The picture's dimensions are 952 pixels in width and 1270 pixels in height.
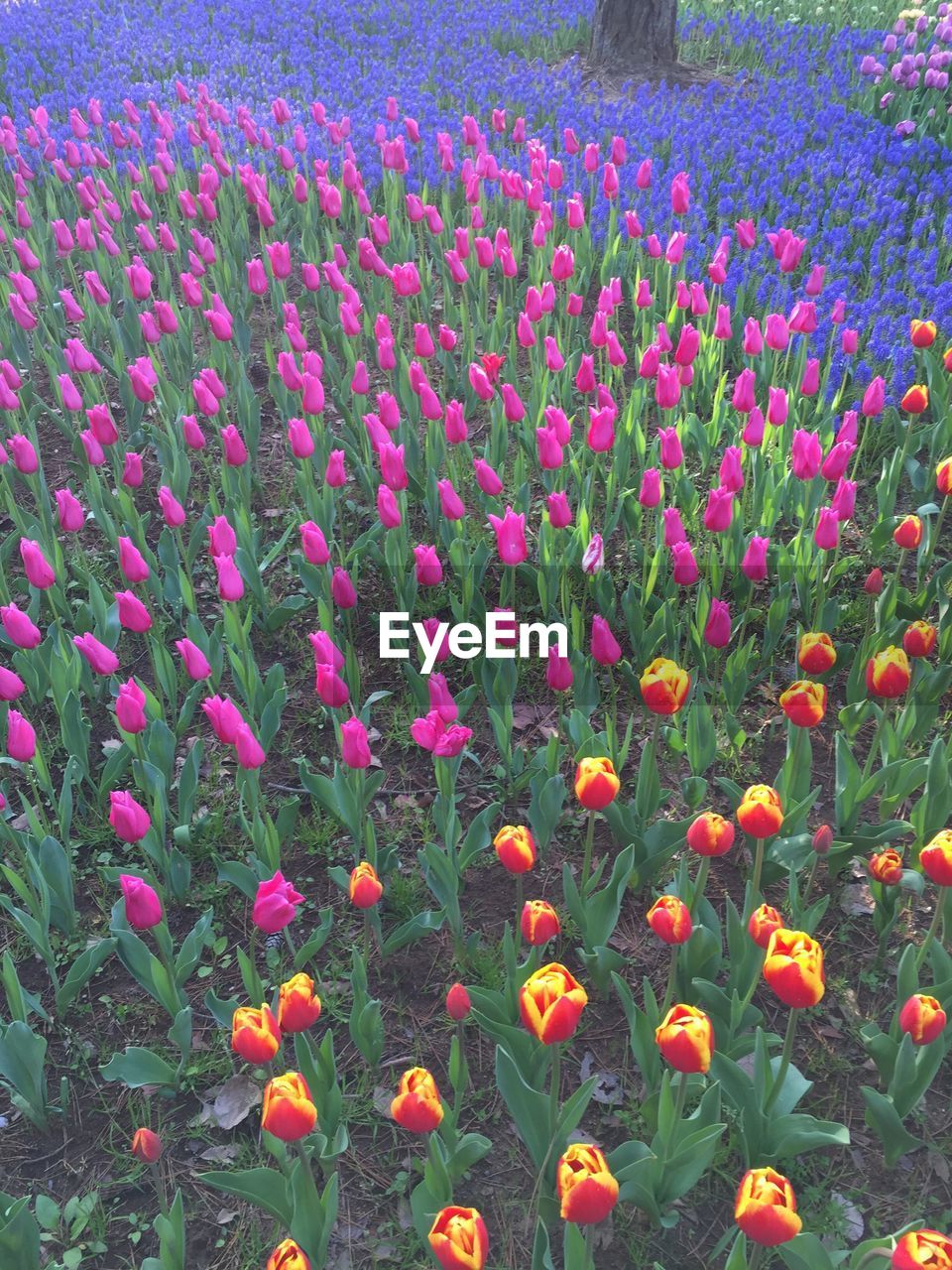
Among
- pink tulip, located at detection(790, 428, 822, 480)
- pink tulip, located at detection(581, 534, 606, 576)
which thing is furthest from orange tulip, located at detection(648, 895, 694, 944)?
pink tulip, located at detection(790, 428, 822, 480)

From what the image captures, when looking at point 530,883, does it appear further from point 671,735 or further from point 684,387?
point 684,387

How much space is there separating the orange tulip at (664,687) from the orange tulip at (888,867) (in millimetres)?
525

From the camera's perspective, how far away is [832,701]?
315 centimetres

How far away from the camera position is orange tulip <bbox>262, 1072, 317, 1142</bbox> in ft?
4.97

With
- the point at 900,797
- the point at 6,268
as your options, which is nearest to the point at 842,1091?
the point at 900,797

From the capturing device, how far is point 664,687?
7.04 feet

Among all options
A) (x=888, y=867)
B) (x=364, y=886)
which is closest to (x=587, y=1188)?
(x=364, y=886)

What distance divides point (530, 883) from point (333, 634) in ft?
3.32

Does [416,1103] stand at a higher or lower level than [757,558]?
lower

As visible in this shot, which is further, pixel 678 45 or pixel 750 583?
pixel 678 45

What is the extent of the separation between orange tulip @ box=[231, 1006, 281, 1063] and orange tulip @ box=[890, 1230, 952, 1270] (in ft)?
3.02

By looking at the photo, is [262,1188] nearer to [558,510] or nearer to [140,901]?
[140,901]

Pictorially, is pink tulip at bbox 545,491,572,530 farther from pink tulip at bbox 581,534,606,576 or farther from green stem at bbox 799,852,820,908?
green stem at bbox 799,852,820,908
